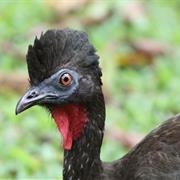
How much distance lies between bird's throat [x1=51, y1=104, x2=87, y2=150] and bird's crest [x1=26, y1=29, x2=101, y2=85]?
0.75ft

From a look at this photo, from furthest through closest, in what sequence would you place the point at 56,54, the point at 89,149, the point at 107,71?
the point at 107,71 < the point at 89,149 < the point at 56,54

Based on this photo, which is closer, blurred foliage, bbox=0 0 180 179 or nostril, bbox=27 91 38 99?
nostril, bbox=27 91 38 99

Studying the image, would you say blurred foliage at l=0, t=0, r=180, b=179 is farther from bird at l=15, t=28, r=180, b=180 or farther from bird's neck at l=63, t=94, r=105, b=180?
bird at l=15, t=28, r=180, b=180

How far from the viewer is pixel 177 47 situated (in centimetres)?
1061

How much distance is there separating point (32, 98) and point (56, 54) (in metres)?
0.30

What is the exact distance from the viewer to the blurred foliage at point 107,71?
848 centimetres

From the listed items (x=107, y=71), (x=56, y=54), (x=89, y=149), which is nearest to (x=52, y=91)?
(x=56, y=54)

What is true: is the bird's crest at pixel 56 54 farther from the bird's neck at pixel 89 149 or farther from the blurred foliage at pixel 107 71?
the blurred foliage at pixel 107 71

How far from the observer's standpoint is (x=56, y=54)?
619cm

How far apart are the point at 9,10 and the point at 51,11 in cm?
45


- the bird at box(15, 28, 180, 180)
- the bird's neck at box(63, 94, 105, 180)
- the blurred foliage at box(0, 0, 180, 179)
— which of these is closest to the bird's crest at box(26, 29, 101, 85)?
the bird at box(15, 28, 180, 180)

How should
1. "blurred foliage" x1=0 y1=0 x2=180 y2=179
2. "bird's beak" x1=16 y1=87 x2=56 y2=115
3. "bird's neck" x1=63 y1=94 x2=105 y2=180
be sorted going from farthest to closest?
"blurred foliage" x1=0 y1=0 x2=180 y2=179, "bird's neck" x1=63 y1=94 x2=105 y2=180, "bird's beak" x1=16 y1=87 x2=56 y2=115

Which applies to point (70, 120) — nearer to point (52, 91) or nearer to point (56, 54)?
point (52, 91)

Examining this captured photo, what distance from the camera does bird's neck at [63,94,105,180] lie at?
6.28 metres
